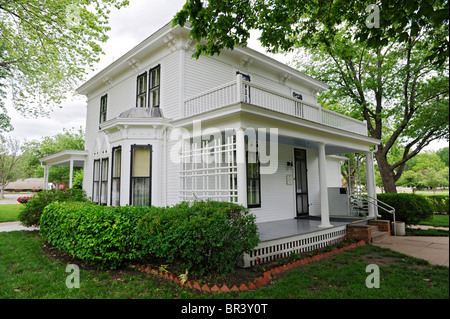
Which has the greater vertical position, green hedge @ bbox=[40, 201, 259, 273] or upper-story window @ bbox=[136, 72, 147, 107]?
upper-story window @ bbox=[136, 72, 147, 107]

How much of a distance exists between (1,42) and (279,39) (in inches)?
499

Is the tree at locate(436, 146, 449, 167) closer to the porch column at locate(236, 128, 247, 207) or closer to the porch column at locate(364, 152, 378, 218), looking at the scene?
the porch column at locate(236, 128, 247, 207)

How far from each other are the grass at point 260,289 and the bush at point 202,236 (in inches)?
21.6

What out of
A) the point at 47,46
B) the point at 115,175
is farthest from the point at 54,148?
the point at 115,175

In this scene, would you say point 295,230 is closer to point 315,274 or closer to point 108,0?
point 315,274

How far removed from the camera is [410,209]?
1045 centimetres

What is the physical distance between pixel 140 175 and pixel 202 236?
174 inches

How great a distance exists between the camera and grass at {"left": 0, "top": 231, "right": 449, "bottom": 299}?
12.9 feet

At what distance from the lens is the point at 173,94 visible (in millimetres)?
8414

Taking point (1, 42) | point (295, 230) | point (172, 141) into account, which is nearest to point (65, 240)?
point (172, 141)

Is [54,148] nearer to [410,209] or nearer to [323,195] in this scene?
[323,195]

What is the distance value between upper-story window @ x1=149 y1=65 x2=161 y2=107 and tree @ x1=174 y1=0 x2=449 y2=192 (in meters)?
1.92

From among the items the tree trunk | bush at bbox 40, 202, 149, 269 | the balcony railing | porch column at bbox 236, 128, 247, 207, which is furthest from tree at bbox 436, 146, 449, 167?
the tree trunk

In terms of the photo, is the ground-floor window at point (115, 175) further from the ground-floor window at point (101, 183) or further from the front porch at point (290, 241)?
the front porch at point (290, 241)
